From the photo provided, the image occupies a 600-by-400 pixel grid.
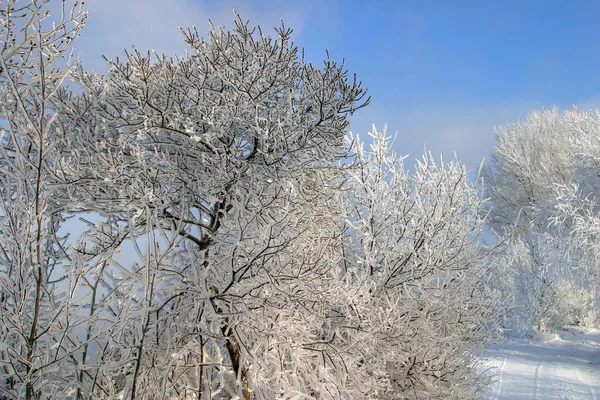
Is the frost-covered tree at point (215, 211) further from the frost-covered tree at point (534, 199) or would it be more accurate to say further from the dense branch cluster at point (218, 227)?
the frost-covered tree at point (534, 199)

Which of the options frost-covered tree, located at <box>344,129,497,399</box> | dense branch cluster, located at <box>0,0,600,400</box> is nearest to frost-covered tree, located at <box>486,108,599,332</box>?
frost-covered tree, located at <box>344,129,497,399</box>

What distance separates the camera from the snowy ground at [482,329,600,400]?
30.3 ft

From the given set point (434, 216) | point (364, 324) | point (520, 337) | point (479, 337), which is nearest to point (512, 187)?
point (520, 337)

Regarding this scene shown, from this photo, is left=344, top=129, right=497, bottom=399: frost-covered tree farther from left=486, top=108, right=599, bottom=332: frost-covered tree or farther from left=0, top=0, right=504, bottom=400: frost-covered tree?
left=486, top=108, right=599, bottom=332: frost-covered tree

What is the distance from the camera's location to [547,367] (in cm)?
1160

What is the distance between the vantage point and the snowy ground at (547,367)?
9250 millimetres

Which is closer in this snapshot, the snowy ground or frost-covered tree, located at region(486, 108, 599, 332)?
A: the snowy ground

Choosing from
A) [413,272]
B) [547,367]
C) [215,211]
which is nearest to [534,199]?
[547,367]

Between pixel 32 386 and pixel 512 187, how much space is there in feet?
68.5

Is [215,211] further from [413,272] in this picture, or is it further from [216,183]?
[413,272]

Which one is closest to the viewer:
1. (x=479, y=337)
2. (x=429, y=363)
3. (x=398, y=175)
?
(x=429, y=363)

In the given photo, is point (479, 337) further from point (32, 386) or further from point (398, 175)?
point (32, 386)

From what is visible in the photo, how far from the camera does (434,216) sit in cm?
500

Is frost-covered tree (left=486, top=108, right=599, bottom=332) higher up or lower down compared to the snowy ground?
higher up
